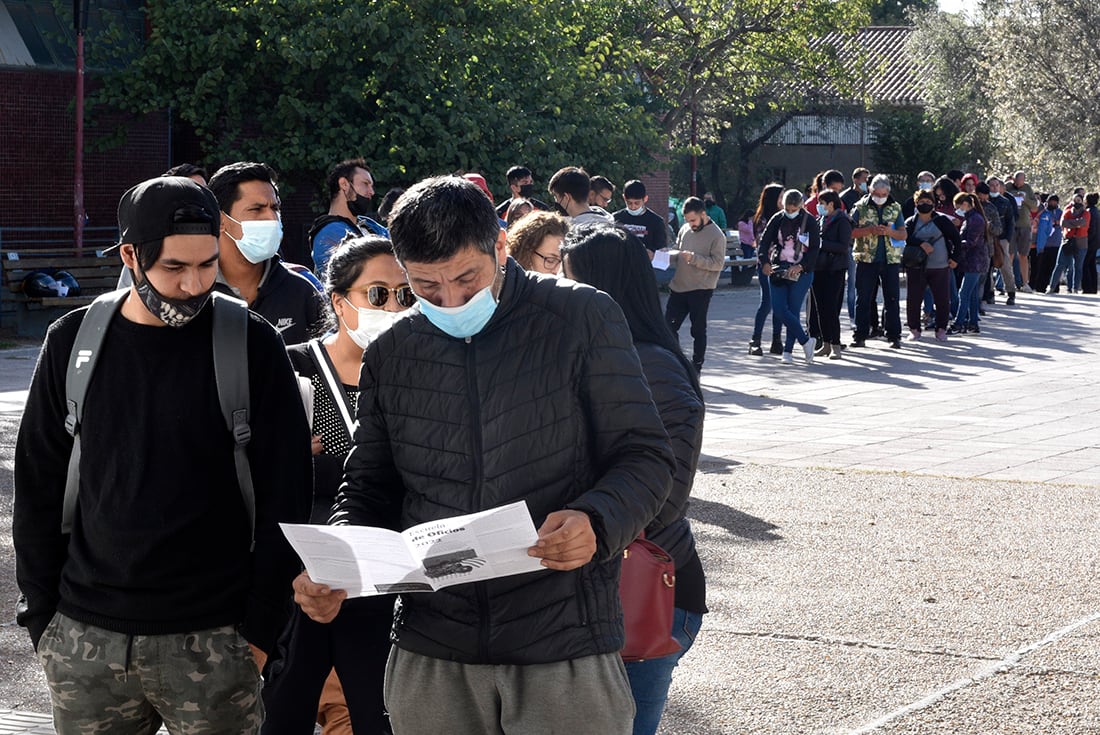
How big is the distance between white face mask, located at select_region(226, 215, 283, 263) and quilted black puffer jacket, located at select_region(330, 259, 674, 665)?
2.36 metres

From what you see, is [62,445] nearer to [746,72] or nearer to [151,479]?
[151,479]

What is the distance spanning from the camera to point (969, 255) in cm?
1952

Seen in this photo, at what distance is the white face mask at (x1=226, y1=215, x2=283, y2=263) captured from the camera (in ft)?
17.5

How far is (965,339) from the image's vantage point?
19.2 meters

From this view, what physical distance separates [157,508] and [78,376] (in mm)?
324

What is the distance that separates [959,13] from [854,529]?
4908 cm

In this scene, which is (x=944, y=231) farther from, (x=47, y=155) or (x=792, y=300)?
(x=47, y=155)

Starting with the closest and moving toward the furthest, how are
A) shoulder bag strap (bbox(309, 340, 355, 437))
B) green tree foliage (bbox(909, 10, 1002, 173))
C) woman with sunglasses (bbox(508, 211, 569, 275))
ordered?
shoulder bag strap (bbox(309, 340, 355, 437))
woman with sunglasses (bbox(508, 211, 569, 275))
green tree foliage (bbox(909, 10, 1002, 173))

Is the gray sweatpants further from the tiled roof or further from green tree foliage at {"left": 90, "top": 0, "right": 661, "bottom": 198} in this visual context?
the tiled roof

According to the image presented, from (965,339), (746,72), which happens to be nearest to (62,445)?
(965,339)

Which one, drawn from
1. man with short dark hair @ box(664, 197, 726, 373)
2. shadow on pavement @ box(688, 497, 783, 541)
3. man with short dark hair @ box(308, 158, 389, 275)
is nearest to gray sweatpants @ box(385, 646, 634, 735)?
man with short dark hair @ box(308, 158, 389, 275)

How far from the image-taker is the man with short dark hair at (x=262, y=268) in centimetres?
525

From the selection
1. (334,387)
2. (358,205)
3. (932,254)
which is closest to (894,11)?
(932,254)

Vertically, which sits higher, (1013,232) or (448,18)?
(448,18)
